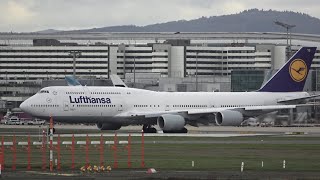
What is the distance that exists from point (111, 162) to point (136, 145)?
57.5ft

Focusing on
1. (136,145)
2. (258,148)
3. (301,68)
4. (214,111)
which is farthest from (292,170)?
(301,68)

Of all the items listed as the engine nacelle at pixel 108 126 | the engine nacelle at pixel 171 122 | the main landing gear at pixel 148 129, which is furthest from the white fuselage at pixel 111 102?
the engine nacelle at pixel 171 122

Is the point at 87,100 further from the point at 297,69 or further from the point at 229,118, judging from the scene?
the point at 297,69

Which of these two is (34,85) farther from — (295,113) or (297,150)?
(297,150)

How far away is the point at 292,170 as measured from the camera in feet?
161

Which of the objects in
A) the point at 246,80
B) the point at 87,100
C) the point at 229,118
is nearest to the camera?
the point at 87,100

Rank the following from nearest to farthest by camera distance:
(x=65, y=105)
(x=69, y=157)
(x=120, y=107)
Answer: (x=69, y=157) → (x=65, y=105) → (x=120, y=107)

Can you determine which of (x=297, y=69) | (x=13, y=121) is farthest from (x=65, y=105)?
(x=13, y=121)

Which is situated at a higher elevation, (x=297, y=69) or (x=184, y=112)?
(x=297, y=69)

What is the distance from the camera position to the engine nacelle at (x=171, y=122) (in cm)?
9731

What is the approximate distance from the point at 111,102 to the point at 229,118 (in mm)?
11972

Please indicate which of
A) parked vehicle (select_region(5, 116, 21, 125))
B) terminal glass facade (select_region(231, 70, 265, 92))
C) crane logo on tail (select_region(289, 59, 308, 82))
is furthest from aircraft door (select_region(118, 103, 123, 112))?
terminal glass facade (select_region(231, 70, 265, 92))

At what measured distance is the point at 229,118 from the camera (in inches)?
3888

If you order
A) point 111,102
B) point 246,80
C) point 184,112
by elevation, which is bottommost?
point 184,112
